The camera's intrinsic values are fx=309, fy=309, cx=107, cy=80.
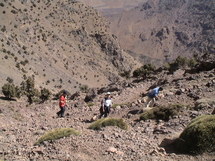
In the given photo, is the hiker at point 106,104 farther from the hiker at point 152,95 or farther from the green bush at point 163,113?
the hiker at point 152,95

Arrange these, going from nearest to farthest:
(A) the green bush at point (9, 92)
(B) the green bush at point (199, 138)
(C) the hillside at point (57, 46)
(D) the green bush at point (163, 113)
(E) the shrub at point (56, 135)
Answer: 1. (B) the green bush at point (199, 138)
2. (E) the shrub at point (56, 135)
3. (D) the green bush at point (163, 113)
4. (A) the green bush at point (9, 92)
5. (C) the hillside at point (57, 46)

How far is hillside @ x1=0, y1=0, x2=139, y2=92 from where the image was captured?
199ft

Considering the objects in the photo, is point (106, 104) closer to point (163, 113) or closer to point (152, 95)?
point (152, 95)

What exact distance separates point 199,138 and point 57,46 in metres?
73.4

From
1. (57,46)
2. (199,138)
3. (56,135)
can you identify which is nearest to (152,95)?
(56,135)

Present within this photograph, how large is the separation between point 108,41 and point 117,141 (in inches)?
3513

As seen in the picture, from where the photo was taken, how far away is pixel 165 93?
20.0 metres

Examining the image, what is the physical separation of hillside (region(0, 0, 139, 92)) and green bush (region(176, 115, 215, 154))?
42324 millimetres

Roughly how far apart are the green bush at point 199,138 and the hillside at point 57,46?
139ft

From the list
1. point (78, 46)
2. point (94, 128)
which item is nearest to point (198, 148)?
point (94, 128)

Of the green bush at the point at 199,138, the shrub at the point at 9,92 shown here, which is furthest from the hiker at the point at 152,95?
the shrub at the point at 9,92

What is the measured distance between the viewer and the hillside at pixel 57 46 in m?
60.7

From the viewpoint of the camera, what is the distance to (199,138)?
27.1 ft

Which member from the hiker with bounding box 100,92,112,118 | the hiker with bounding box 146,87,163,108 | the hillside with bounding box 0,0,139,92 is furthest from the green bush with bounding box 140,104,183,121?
the hillside with bounding box 0,0,139,92
